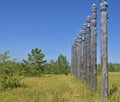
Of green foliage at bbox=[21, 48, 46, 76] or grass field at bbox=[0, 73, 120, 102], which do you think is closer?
grass field at bbox=[0, 73, 120, 102]

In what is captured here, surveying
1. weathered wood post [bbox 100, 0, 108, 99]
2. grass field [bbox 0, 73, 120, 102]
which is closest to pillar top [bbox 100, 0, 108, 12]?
weathered wood post [bbox 100, 0, 108, 99]

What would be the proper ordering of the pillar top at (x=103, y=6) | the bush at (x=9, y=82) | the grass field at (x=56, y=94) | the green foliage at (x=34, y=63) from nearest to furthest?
the grass field at (x=56, y=94) → the pillar top at (x=103, y=6) → the bush at (x=9, y=82) → the green foliage at (x=34, y=63)

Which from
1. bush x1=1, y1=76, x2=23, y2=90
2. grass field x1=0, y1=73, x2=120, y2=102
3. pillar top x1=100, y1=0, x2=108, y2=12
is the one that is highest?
pillar top x1=100, y1=0, x2=108, y2=12

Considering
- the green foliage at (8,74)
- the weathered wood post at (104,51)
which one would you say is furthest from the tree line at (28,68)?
the weathered wood post at (104,51)

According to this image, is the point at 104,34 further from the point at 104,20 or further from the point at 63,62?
the point at 63,62

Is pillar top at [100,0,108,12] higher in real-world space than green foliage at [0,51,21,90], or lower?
higher

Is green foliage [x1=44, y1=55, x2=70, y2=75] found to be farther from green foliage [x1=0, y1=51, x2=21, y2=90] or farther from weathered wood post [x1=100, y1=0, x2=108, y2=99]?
weathered wood post [x1=100, y1=0, x2=108, y2=99]

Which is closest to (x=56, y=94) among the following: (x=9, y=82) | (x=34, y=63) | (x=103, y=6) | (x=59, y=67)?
(x=103, y=6)

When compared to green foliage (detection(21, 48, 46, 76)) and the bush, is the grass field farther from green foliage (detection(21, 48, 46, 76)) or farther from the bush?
green foliage (detection(21, 48, 46, 76))

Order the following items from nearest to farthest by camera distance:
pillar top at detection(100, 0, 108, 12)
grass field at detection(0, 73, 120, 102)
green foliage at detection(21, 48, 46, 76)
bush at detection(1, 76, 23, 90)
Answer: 1. grass field at detection(0, 73, 120, 102)
2. pillar top at detection(100, 0, 108, 12)
3. bush at detection(1, 76, 23, 90)
4. green foliage at detection(21, 48, 46, 76)

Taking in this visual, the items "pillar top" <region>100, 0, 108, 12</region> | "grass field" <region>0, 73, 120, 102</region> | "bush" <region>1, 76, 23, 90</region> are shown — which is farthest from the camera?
"bush" <region>1, 76, 23, 90</region>

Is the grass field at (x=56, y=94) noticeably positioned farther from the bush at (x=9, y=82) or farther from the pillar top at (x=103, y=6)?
the pillar top at (x=103, y=6)

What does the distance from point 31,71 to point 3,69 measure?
1982 cm

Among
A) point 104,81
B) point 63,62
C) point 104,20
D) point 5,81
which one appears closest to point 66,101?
point 104,81
